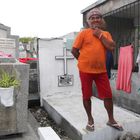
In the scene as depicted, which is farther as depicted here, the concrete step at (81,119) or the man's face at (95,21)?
the concrete step at (81,119)

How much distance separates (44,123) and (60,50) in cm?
209

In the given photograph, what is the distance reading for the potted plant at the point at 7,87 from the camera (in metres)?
4.07

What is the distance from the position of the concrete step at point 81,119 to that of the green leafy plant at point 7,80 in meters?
1.17

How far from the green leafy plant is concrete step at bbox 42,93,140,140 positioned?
1166 mm

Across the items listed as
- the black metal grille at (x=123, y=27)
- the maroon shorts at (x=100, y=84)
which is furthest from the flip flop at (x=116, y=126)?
the black metal grille at (x=123, y=27)

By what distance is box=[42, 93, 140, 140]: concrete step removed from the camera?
175 inches

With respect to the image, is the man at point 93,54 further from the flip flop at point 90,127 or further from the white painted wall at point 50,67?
the white painted wall at point 50,67

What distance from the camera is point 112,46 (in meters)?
4.22

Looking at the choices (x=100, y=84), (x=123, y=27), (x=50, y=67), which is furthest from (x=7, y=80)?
(x=123, y=27)

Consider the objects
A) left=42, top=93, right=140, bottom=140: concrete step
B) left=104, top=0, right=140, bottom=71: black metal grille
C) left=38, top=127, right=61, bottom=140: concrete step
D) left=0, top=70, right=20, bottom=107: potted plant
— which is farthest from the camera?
left=104, top=0, right=140, bottom=71: black metal grille

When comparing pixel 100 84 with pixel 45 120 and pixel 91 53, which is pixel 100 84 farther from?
pixel 45 120

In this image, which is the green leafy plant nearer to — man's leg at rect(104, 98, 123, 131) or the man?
the man

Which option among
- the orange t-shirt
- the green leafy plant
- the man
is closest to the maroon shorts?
the man

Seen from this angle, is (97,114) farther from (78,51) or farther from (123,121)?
(78,51)
